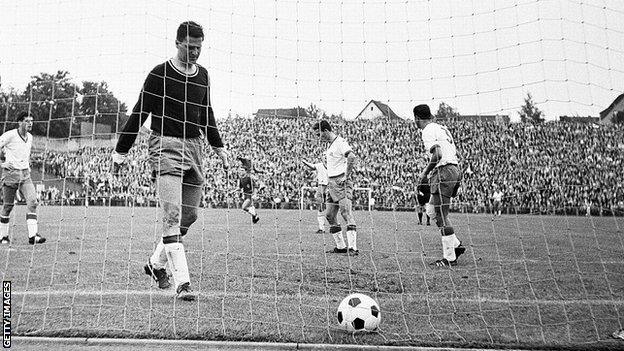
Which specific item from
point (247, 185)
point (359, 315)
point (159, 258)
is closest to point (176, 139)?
point (159, 258)

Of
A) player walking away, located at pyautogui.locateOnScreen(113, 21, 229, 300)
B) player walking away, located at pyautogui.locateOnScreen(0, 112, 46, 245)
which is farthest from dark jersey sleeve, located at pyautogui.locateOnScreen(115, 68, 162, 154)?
player walking away, located at pyautogui.locateOnScreen(0, 112, 46, 245)

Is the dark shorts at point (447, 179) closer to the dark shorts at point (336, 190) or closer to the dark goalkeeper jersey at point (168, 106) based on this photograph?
the dark shorts at point (336, 190)

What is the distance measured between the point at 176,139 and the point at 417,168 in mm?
19556

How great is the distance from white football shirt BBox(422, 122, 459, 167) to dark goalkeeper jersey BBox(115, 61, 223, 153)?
3532 millimetres

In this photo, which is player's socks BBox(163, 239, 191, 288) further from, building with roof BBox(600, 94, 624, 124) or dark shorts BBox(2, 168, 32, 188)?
dark shorts BBox(2, 168, 32, 188)

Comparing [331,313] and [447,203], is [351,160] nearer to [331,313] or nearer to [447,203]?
[447,203]

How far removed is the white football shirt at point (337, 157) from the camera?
8570mm

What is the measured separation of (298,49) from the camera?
5586 mm

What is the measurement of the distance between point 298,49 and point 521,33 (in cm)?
233

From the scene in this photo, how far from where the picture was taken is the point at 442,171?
7.42 meters

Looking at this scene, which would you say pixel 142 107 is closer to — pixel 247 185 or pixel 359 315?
pixel 359 315

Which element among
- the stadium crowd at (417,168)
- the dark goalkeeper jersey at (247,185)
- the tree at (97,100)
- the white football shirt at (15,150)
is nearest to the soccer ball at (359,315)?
the tree at (97,100)

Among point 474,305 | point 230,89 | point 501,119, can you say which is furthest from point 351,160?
point 474,305

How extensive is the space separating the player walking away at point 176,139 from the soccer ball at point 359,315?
1503 mm
